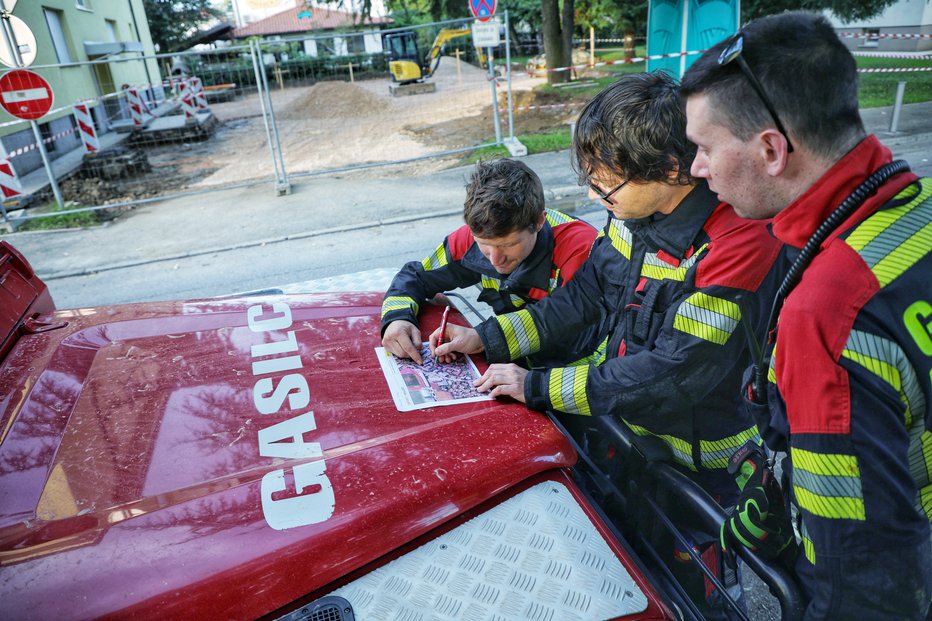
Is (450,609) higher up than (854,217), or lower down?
lower down

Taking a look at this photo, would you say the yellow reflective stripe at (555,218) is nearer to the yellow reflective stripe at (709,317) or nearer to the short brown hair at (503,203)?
the short brown hair at (503,203)

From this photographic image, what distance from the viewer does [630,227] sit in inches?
71.5

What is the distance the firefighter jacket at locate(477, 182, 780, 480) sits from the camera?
1576 mm

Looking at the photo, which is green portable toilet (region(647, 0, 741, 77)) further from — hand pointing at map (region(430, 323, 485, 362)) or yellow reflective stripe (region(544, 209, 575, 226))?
hand pointing at map (region(430, 323, 485, 362))

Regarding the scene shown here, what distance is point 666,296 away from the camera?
1.70 metres

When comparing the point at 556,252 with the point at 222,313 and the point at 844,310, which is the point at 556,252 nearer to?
the point at 222,313

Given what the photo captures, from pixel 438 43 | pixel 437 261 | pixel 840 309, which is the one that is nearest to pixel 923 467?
pixel 840 309

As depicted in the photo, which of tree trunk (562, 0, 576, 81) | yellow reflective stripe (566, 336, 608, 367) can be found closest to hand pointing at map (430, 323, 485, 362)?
yellow reflective stripe (566, 336, 608, 367)

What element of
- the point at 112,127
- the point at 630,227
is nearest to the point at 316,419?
the point at 630,227

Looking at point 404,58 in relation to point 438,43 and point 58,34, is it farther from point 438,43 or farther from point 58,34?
point 58,34

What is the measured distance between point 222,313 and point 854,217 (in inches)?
76.4

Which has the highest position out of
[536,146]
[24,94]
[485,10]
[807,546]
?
[485,10]

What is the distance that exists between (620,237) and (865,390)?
39.3 inches

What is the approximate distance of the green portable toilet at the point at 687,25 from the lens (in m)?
12.1
